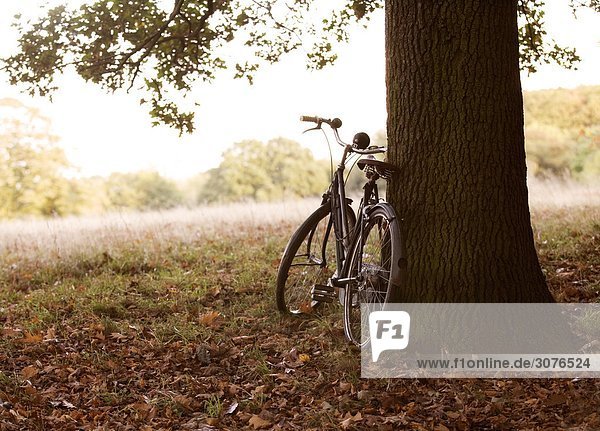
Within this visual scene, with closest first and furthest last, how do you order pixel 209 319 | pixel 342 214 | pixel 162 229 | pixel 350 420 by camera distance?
pixel 350 420 < pixel 342 214 < pixel 209 319 < pixel 162 229

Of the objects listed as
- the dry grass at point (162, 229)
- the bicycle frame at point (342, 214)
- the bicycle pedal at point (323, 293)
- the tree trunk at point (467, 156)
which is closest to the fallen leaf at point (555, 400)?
the tree trunk at point (467, 156)

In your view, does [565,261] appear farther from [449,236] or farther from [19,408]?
[19,408]

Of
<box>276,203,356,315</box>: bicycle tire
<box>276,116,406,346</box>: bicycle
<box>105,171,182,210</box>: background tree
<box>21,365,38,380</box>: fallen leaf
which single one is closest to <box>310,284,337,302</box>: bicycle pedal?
<box>276,116,406,346</box>: bicycle

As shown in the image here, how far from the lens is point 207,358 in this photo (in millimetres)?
5387

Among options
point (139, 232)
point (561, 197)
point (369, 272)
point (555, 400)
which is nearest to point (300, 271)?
point (369, 272)

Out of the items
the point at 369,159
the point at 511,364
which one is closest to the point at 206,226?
the point at 369,159

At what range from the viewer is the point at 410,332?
5.03 m

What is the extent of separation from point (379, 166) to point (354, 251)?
0.68 m

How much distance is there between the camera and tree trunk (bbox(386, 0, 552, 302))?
500 cm

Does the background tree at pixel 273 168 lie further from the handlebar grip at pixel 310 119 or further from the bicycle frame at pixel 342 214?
the bicycle frame at pixel 342 214

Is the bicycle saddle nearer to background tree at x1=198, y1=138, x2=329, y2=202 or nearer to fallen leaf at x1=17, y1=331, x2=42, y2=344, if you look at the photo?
fallen leaf at x1=17, y1=331, x2=42, y2=344

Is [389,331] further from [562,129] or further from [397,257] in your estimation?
[562,129]

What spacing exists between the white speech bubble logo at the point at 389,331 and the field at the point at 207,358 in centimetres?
20

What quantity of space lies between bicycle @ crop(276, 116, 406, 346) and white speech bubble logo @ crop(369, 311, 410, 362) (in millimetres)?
87
